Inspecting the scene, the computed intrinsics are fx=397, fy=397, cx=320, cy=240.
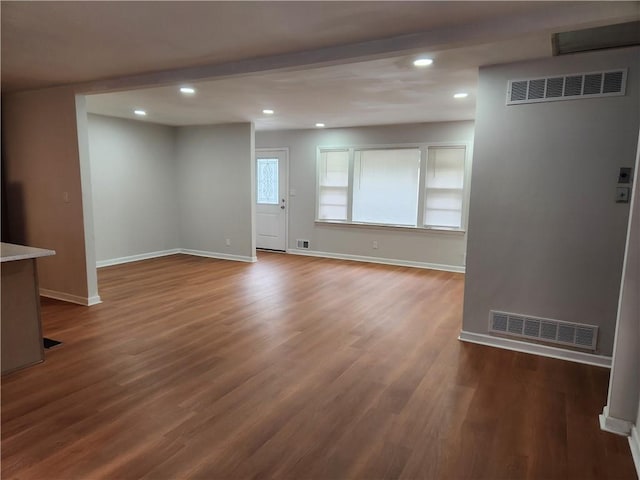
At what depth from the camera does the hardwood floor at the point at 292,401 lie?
201 cm

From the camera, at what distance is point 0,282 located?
2.84 metres

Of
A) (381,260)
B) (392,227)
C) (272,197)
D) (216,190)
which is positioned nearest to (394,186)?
(392,227)

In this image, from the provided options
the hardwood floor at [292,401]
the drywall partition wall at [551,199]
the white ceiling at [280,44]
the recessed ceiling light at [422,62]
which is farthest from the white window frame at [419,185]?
the recessed ceiling light at [422,62]

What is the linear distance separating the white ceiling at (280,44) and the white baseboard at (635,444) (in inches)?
89.4

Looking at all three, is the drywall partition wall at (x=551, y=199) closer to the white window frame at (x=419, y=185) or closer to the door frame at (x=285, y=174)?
the white window frame at (x=419, y=185)

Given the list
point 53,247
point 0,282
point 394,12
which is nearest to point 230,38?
point 394,12

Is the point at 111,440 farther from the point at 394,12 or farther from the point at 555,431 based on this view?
the point at 394,12

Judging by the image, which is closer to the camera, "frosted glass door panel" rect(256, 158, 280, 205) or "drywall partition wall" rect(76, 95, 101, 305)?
"drywall partition wall" rect(76, 95, 101, 305)

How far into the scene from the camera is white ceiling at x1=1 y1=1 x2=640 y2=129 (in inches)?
89.7

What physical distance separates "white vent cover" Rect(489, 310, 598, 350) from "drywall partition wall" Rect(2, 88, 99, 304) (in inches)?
169

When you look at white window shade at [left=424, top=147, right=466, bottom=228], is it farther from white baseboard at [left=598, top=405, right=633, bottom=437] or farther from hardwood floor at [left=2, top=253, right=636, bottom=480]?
white baseboard at [left=598, top=405, right=633, bottom=437]

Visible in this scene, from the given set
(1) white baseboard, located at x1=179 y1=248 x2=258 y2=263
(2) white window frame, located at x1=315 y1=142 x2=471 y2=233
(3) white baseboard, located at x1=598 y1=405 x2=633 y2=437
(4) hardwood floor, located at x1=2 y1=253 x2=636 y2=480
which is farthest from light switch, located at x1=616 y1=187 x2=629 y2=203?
(1) white baseboard, located at x1=179 y1=248 x2=258 y2=263

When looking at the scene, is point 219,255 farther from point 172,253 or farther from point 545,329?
point 545,329

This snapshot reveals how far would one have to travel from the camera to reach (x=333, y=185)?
7.52 meters
